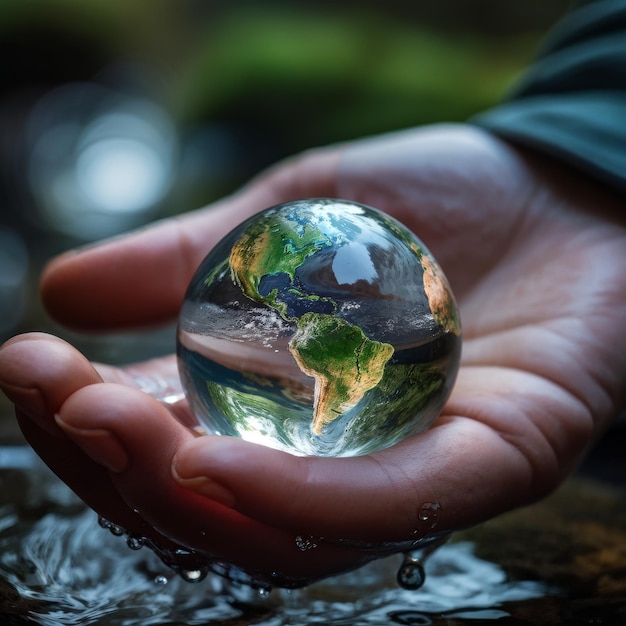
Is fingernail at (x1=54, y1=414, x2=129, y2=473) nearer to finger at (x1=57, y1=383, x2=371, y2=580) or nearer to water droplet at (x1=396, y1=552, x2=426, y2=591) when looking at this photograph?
finger at (x1=57, y1=383, x2=371, y2=580)

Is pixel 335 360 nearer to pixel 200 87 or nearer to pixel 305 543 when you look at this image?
pixel 305 543

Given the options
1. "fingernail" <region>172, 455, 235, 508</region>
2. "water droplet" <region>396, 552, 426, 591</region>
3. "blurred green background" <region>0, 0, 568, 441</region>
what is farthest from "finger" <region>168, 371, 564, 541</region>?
"blurred green background" <region>0, 0, 568, 441</region>

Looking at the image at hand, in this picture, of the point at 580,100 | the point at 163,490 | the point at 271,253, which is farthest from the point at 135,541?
the point at 580,100

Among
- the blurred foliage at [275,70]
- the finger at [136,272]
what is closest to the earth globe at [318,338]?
the finger at [136,272]

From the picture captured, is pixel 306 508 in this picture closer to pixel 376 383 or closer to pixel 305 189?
pixel 376 383

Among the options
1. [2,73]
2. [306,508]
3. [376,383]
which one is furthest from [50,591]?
[2,73]

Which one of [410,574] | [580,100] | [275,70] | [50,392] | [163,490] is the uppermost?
[275,70]
